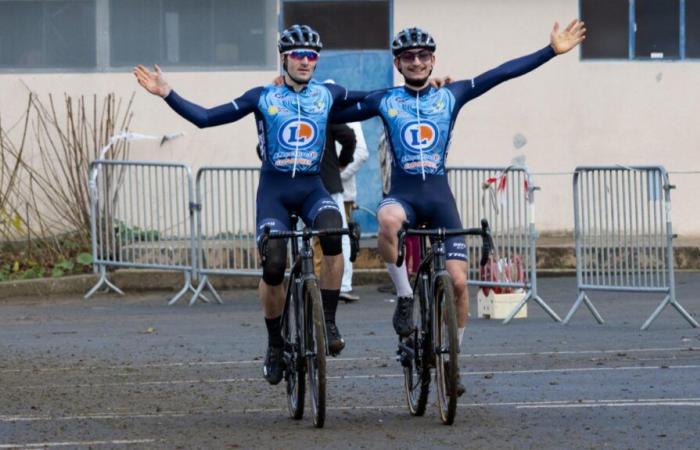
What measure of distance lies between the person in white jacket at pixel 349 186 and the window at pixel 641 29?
15.1 ft

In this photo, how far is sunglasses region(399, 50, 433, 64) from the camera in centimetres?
1026

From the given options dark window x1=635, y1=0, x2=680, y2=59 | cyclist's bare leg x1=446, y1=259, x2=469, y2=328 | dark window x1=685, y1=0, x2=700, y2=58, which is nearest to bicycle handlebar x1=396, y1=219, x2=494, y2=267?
cyclist's bare leg x1=446, y1=259, x2=469, y2=328

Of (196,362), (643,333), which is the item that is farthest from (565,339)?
(196,362)

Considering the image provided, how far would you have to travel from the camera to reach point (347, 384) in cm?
1112

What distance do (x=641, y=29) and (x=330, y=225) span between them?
12029 millimetres

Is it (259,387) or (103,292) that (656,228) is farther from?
(103,292)

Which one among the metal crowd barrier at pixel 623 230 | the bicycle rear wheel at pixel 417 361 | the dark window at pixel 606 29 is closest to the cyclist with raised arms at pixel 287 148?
the bicycle rear wheel at pixel 417 361

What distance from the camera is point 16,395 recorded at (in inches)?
425

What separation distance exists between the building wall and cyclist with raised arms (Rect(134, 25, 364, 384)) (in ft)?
33.3

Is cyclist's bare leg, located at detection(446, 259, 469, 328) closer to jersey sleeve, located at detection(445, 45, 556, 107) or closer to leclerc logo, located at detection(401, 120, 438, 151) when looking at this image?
leclerc logo, located at detection(401, 120, 438, 151)

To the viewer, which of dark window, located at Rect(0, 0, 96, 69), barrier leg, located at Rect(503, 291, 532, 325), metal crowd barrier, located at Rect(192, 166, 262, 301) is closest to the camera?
barrier leg, located at Rect(503, 291, 532, 325)

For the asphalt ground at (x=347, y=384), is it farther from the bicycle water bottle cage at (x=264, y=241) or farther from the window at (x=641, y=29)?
the window at (x=641, y=29)

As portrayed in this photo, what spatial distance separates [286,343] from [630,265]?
6230mm

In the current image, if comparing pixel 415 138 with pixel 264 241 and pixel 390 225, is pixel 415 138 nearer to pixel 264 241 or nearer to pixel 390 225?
pixel 390 225
